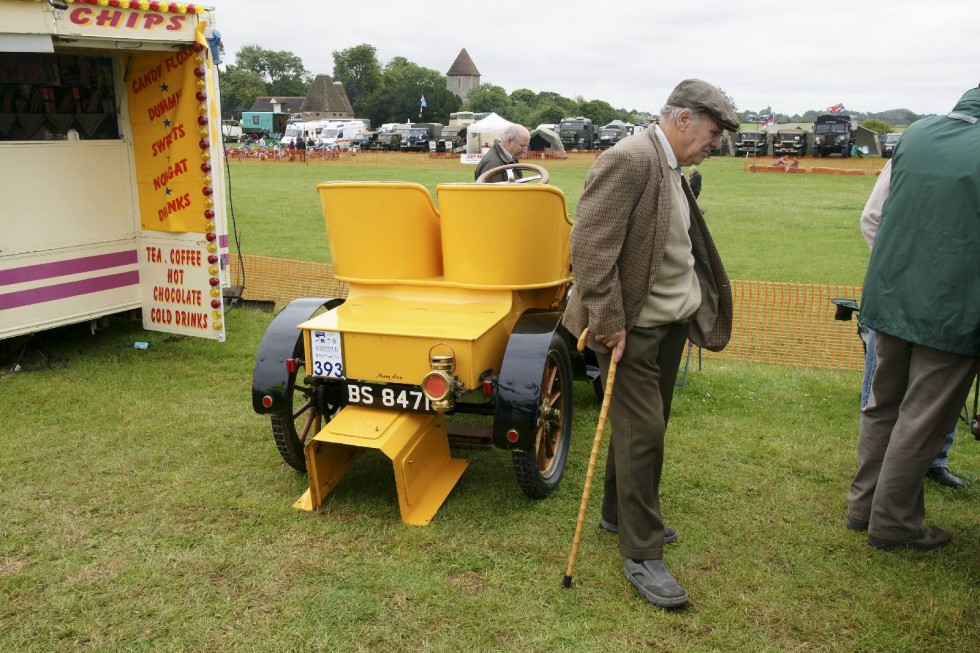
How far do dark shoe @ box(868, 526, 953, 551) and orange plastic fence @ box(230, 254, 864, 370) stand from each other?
313cm

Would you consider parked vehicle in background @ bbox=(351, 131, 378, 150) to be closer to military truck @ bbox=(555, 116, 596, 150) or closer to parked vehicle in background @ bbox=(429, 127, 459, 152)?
parked vehicle in background @ bbox=(429, 127, 459, 152)

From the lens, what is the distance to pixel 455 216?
4.06 meters

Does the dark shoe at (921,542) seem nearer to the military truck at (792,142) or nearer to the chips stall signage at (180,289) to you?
the chips stall signage at (180,289)

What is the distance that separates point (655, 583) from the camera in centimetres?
324

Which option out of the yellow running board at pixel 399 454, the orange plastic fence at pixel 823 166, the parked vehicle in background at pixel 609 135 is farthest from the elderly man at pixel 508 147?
the parked vehicle in background at pixel 609 135

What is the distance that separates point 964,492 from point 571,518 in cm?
211

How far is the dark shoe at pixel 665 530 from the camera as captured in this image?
3697 mm

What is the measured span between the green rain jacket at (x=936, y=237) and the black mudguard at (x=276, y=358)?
9.32 ft

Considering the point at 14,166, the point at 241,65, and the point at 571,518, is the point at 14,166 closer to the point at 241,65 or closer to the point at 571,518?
the point at 571,518

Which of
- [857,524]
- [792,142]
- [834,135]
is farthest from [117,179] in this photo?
[834,135]

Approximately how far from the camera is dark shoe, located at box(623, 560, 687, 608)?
10.4ft

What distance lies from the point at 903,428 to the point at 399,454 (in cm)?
224

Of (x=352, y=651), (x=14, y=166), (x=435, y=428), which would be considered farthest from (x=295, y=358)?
(x=14, y=166)

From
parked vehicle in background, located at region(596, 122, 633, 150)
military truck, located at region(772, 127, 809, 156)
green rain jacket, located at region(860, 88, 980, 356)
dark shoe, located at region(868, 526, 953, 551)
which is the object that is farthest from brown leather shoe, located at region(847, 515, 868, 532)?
parked vehicle in background, located at region(596, 122, 633, 150)
